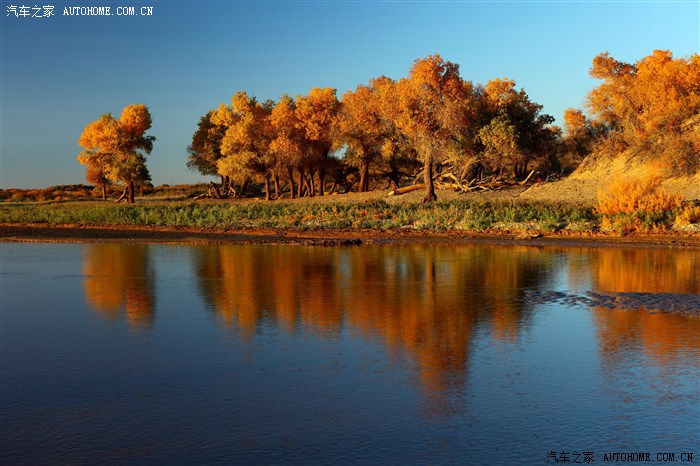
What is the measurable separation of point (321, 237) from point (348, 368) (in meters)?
23.5

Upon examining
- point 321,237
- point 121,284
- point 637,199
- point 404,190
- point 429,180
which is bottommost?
point 121,284

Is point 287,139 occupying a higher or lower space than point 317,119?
lower

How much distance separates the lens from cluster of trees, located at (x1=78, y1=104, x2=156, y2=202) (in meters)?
71.9

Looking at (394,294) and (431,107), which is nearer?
(394,294)

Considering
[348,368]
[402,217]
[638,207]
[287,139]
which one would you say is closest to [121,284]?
[348,368]

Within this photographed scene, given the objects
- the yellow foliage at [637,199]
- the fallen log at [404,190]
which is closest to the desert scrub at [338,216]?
the yellow foliage at [637,199]

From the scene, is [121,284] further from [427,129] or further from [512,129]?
[512,129]

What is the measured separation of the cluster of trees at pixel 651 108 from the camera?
42.1 meters

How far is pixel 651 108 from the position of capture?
49.2 m

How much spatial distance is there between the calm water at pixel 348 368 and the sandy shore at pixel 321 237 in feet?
32.9

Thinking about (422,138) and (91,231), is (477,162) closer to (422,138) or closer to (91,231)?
(422,138)

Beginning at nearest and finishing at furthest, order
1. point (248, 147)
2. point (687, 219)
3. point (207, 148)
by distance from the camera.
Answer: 1. point (687, 219)
2. point (248, 147)
3. point (207, 148)

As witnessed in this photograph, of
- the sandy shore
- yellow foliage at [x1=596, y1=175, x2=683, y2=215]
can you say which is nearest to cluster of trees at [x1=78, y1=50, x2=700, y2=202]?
yellow foliage at [x1=596, y1=175, x2=683, y2=215]

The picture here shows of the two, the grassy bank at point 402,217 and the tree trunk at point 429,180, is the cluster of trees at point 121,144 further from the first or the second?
the tree trunk at point 429,180
